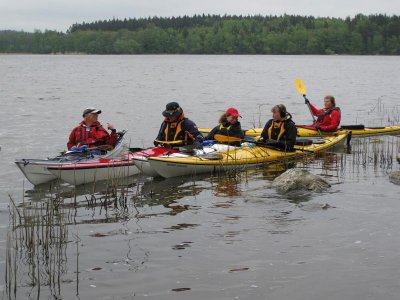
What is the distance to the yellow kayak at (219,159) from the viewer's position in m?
12.1

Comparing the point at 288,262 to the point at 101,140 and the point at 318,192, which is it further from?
the point at 101,140

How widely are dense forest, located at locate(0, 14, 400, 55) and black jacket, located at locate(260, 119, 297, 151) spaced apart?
111978 millimetres

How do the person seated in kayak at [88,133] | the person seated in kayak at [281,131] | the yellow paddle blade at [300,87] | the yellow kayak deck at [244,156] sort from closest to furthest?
the yellow kayak deck at [244,156], the person seated in kayak at [88,133], the person seated in kayak at [281,131], the yellow paddle blade at [300,87]

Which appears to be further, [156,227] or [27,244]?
[156,227]

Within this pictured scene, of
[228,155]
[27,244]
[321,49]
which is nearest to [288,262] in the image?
[27,244]

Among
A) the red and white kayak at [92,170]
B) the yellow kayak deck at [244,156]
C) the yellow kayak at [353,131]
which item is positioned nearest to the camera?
the red and white kayak at [92,170]

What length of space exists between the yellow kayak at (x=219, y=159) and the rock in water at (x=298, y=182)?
60.6 inches

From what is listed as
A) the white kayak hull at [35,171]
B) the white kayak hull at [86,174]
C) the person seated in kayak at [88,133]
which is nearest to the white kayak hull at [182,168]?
the white kayak hull at [86,174]

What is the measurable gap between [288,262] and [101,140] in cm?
591

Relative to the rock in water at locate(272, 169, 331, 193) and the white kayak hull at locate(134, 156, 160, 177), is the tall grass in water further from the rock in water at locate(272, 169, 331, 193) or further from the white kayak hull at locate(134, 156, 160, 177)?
the rock in water at locate(272, 169, 331, 193)

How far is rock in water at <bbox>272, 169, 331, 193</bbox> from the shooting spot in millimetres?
11039

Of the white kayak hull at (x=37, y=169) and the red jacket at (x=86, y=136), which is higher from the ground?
the red jacket at (x=86, y=136)

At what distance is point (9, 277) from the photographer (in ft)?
22.4

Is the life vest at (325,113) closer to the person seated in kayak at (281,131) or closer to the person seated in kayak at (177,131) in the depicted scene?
the person seated in kayak at (281,131)
